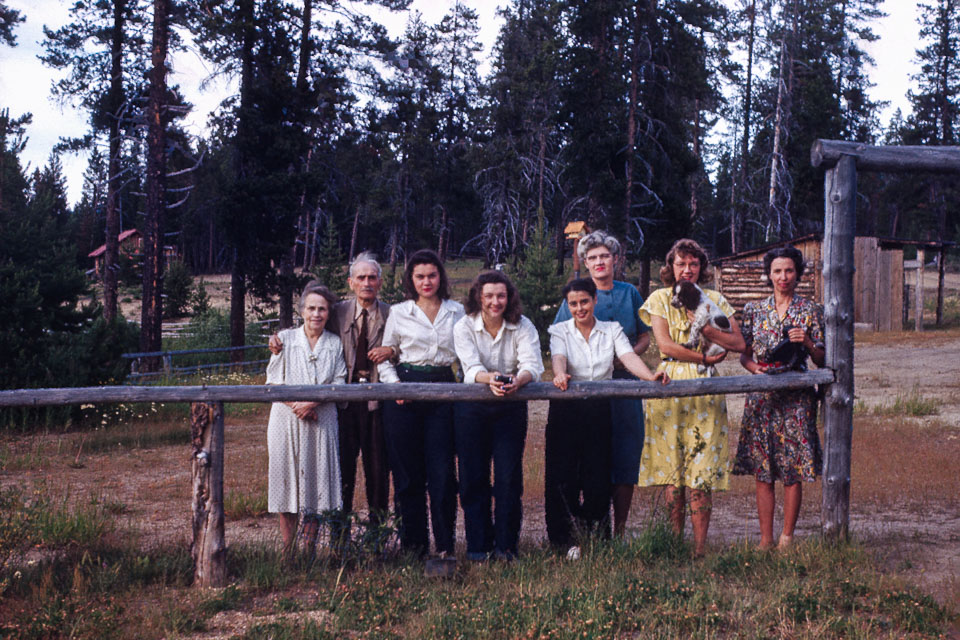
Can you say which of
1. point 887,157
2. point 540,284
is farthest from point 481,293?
point 540,284

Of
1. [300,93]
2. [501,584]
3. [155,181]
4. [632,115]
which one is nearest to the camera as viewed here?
[501,584]

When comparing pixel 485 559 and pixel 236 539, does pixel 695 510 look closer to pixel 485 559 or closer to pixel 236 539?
pixel 485 559

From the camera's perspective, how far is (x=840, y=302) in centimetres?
583

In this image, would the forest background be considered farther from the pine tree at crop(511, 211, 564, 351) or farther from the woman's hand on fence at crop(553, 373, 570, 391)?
the woman's hand on fence at crop(553, 373, 570, 391)

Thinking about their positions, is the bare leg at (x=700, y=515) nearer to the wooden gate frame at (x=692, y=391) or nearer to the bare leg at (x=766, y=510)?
the bare leg at (x=766, y=510)

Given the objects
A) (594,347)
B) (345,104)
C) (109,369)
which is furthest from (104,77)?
(594,347)

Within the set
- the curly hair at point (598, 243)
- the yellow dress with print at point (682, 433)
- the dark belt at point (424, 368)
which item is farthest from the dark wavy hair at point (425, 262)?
the yellow dress with print at point (682, 433)

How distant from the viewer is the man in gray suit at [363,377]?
5.73 metres

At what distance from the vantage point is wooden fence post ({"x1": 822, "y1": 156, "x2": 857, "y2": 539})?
19.1ft

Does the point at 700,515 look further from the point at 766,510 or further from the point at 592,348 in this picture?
the point at 592,348

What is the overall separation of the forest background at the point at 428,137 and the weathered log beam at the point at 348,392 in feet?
27.6

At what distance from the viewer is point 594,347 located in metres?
5.58

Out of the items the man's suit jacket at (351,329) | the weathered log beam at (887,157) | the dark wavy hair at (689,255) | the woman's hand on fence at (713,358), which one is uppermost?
the weathered log beam at (887,157)

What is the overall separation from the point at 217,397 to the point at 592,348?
2.47m
